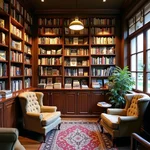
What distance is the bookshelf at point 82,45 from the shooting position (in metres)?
5.54

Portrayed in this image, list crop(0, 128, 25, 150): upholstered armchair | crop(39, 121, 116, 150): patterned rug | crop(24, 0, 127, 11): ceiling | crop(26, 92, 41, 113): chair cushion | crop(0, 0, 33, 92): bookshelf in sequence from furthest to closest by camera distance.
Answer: crop(24, 0, 127, 11): ceiling, crop(26, 92, 41, 113): chair cushion, crop(0, 0, 33, 92): bookshelf, crop(39, 121, 116, 150): patterned rug, crop(0, 128, 25, 150): upholstered armchair

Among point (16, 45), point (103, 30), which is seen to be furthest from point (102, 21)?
point (16, 45)

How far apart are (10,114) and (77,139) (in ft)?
4.80

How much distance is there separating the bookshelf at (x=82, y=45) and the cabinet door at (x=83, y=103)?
44 cm

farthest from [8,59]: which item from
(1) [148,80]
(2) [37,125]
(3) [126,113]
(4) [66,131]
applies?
(1) [148,80]

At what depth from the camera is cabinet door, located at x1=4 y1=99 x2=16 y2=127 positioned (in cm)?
328

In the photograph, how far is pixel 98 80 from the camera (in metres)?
5.67

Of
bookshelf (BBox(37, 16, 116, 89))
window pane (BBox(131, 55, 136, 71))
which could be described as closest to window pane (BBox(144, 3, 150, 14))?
window pane (BBox(131, 55, 136, 71))

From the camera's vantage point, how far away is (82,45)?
5.59 metres

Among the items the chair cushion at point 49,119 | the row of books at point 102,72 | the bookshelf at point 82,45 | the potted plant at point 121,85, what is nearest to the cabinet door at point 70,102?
the bookshelf at point 82,45

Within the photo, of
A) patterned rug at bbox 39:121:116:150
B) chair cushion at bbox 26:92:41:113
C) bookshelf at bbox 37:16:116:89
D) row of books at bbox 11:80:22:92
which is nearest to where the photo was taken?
patterned rug at bbox 39:121:116:150

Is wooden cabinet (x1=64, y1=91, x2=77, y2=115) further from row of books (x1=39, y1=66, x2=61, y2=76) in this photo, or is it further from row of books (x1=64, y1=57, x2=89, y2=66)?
row of books (x1=64, y1=57, x2=89, y2=66)

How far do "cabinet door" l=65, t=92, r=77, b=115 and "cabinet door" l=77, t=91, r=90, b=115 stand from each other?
0.12 metres

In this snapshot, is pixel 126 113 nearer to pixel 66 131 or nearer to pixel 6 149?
pixel 66 131
